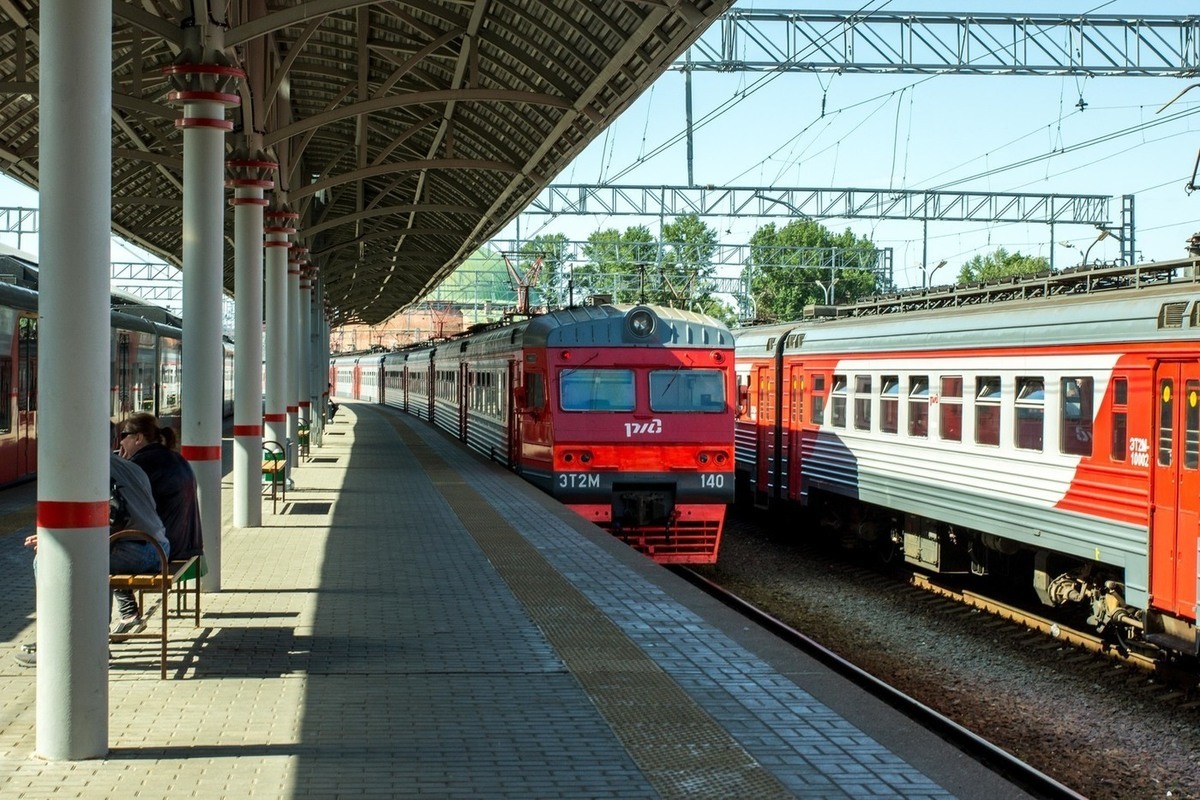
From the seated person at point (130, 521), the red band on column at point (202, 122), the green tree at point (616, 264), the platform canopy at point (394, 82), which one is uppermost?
the green tree at point (616, 264)

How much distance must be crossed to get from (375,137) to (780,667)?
19.3 metres

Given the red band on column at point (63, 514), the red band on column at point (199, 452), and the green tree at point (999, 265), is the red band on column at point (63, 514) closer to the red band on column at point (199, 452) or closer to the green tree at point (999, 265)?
the red band on column at point (199, 452)

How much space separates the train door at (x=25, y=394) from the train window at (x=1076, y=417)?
14.6 metres

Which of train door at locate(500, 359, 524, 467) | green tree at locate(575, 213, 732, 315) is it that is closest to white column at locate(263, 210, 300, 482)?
train door at locate(500, 359, 524, 467)

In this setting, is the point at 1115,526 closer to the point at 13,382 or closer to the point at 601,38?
the point at 601,38

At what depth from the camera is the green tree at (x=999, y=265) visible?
220 feet

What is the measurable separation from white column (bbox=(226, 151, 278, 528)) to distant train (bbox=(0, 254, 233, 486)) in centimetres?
371

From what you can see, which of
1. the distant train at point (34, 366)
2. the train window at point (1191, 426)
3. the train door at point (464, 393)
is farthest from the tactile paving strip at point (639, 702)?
the train door at point (464, 393)

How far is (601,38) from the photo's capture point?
571 inches

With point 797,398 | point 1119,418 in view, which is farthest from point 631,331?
point 1119,418

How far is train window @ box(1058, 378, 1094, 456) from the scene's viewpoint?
1156 cm

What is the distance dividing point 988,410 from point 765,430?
270 inches

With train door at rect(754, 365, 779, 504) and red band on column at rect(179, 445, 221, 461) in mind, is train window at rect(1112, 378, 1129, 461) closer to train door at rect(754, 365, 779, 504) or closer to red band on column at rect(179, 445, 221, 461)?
red band on column at rect(179, 445, 221, 461)

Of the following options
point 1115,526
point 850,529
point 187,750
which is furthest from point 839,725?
point 850,529
